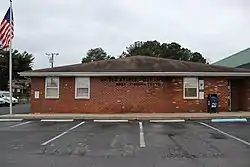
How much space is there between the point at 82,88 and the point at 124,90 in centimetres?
275

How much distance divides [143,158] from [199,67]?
18.3 meters

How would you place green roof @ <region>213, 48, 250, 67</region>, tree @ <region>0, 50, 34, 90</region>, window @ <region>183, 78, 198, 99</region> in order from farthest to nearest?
1. tree @ <region>0, 50, 34, 90</region>
2. green roof @ <region>213, 48, 250, 67</region>
3. window @ <region>183, 78, 198, 99</region>

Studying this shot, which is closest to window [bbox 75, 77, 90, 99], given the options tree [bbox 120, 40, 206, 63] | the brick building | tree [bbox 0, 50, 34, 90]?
the brick building

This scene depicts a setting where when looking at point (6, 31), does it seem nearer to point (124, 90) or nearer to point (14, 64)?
point (124, 90)

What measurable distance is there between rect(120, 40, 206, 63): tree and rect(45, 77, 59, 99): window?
181 feet

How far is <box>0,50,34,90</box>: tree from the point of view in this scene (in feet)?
207

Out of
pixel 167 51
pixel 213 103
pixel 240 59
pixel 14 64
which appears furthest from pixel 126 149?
pixel 167 51

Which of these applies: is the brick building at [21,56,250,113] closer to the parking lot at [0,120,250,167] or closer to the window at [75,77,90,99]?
the window at [75,77,90,99]

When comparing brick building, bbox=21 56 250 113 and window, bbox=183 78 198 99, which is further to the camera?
window, bbox=183 78 198 99

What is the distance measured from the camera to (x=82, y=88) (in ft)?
83.8

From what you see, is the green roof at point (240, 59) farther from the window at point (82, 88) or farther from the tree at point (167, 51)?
the tree at point (167, 51)

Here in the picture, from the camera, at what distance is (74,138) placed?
13.1m

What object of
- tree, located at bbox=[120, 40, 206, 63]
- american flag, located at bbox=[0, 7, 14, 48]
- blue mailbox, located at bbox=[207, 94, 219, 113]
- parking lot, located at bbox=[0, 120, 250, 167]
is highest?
tree, located at bbox=[120, 40, 206, 63]

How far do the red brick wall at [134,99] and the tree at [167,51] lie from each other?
5483 centimetres
